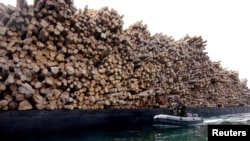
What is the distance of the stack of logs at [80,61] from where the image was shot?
848 centimetres

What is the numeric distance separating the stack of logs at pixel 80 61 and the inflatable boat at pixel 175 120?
112 cm

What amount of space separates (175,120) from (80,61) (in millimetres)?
5795

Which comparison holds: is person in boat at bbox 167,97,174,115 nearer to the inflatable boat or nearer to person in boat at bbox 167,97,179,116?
person in boat at bbox 167,97,179,116

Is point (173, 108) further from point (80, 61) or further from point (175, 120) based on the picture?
point (80, 61)

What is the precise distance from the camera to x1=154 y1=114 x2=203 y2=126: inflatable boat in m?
13.2

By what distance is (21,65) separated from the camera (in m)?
8.45

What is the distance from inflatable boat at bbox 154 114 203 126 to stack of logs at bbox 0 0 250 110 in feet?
3.66

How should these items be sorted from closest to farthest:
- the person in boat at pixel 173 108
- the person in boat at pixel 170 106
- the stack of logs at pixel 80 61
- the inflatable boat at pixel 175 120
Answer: the stack of logs at pixel 80 61
the inflatable boat at pixel 175 120
the person in boat at pixel 173 108
the person in boat at pixel 170 106

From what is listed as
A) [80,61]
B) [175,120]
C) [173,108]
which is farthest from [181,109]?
[80,61]

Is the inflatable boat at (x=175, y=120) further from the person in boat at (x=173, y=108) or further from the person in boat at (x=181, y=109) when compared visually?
the person in boat at (x=173, y=108)

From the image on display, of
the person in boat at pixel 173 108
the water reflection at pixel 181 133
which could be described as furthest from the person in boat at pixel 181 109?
the water reflection at pixel 181 133

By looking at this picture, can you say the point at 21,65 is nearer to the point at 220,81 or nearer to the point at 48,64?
the point at 48,64

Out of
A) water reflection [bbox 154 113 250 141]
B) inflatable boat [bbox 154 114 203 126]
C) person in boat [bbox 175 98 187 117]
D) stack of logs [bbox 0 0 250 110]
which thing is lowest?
water reflection [bbox 154 113 250 141]

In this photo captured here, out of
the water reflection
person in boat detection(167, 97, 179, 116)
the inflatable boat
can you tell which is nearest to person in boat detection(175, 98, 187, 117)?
person in boat detection(167, 97, 179, 116)
